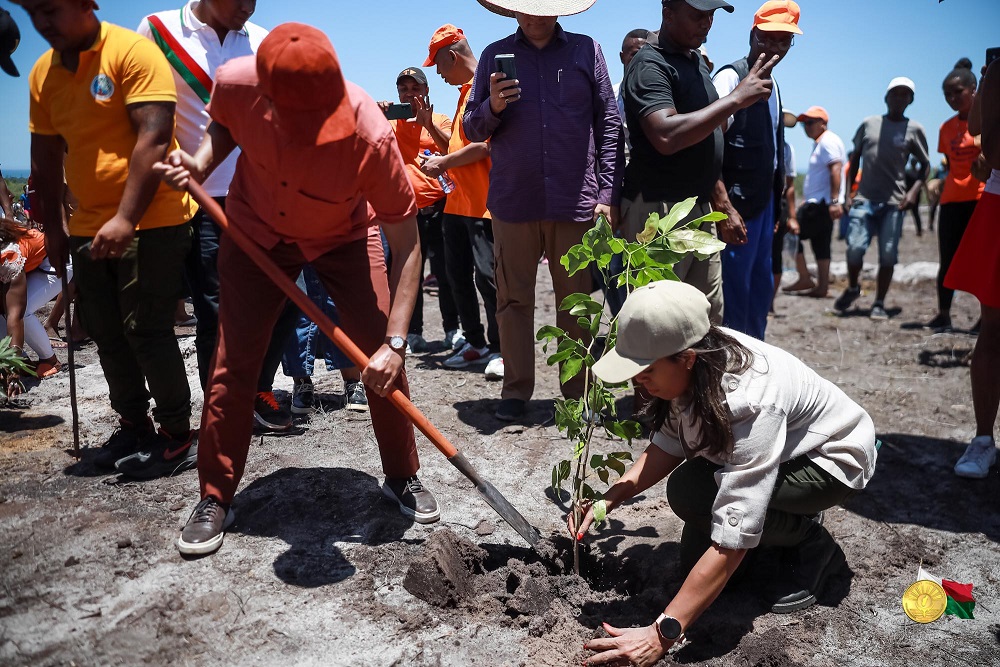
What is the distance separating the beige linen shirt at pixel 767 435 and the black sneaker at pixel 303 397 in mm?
2365

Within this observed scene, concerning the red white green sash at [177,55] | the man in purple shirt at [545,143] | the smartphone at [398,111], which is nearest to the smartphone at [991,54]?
the man in purple shirt at [545,143]

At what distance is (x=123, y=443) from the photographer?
3459 mm

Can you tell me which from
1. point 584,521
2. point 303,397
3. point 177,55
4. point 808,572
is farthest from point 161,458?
point 808,572

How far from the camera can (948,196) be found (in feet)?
19.8

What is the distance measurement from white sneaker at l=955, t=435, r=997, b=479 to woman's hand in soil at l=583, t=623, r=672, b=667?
83.9 inches

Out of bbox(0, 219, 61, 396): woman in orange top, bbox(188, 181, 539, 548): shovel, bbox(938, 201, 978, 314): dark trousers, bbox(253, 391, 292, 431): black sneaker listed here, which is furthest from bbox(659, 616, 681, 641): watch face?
bbox(938, 201, 978, 314): dark trousers

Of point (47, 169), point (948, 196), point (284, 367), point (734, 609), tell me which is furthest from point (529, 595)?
point (948, 196)

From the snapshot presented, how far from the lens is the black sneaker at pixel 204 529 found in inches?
106

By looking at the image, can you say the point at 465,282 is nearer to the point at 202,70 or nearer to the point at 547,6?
the point at 547,6

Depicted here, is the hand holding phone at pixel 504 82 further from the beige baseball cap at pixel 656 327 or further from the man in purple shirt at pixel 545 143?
the beige baseball cap at pixel 656 327

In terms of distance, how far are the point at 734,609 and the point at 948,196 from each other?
4978 mm

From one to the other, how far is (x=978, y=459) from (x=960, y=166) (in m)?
3.53

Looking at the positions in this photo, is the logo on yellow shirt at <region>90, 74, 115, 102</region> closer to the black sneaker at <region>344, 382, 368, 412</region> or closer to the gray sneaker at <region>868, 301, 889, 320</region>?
the black sneaker at <region>344, 382, 368, 412</region>

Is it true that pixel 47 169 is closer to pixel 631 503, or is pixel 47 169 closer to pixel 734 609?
pixel 631 503
